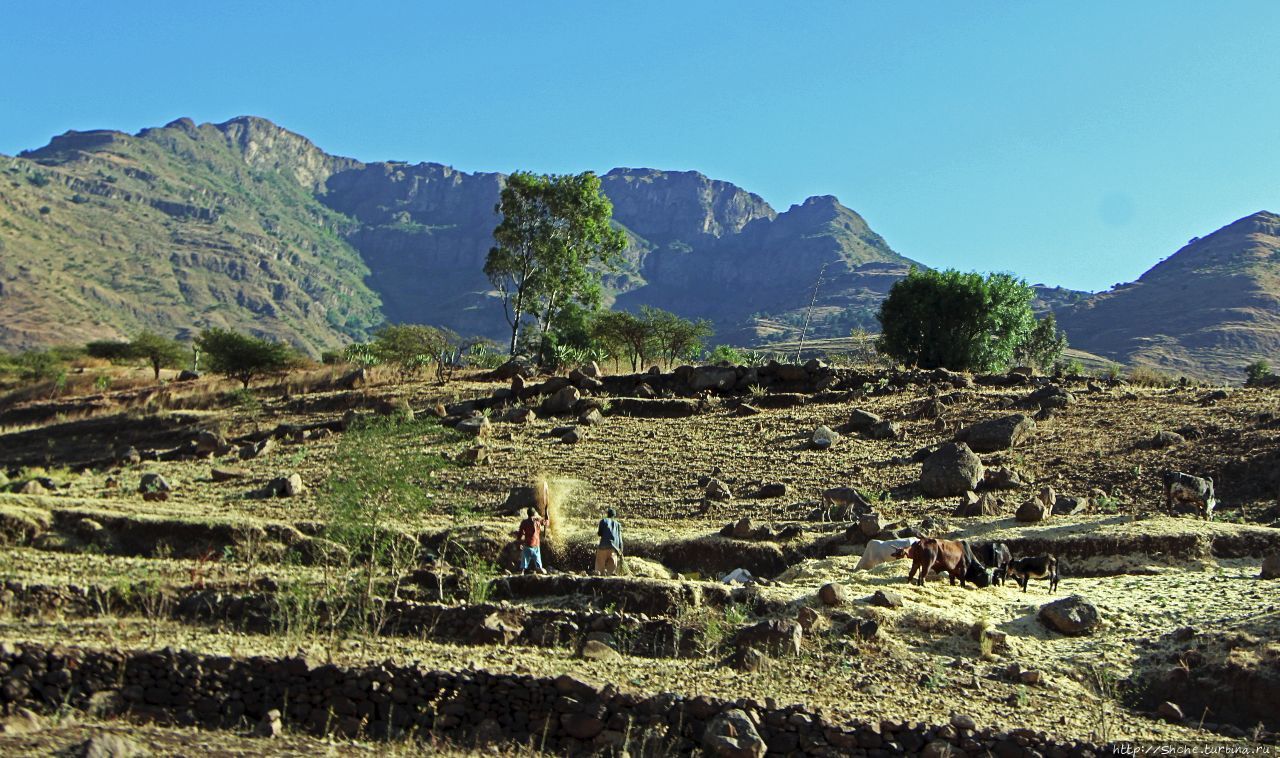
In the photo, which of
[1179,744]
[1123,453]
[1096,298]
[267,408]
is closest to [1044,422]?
[1123,453]

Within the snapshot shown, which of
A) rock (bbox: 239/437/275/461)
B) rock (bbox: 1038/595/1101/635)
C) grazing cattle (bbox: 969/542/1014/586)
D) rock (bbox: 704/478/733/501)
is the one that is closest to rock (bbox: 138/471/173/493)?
rock (bbox: 239/437/275/461)

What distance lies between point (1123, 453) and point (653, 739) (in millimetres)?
14335

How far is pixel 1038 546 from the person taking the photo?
14.9 m

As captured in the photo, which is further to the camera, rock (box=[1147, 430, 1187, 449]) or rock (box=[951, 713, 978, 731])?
rock (box=[1147, 430, 1187, 449])

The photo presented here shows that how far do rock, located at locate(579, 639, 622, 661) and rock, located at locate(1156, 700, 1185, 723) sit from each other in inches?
196

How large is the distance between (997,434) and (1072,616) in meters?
9.91

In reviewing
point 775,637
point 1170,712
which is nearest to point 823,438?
point 775,637

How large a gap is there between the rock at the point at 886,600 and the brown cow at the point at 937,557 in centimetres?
119

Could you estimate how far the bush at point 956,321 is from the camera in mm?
34594

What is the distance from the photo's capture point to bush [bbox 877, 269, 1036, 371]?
113ft

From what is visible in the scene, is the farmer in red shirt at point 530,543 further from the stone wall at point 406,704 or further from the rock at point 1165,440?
the rock at point 1165,440

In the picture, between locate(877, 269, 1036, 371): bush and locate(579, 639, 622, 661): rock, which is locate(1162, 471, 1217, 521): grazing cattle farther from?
locate(877, 269, 1036, 371): bush

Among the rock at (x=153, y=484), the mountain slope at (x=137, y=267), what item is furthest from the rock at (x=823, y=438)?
the mountain slope at (x=137, y=267)

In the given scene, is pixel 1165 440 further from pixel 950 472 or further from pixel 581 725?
pixel 581 725
